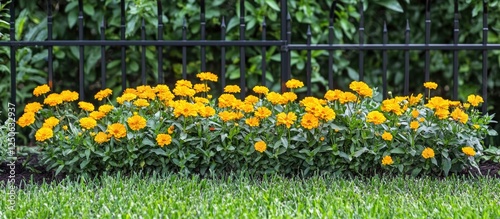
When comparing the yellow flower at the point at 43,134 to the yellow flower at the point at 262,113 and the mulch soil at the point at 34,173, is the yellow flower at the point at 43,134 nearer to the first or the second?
the mulch soil at the point at 34,173

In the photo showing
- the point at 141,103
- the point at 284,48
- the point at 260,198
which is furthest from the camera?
the point at 284,48

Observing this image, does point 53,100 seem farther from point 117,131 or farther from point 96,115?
point 117,131

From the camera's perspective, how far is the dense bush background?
6145 mm

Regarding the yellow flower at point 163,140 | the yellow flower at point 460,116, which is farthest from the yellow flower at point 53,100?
the yellow flower at point 460,116

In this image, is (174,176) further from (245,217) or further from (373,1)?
(373,1)

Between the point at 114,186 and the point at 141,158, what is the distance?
1.44 ft

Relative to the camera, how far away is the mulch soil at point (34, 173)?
4434mm

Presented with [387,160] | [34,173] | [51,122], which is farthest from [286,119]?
[34,173]

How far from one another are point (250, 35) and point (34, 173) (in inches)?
94.4

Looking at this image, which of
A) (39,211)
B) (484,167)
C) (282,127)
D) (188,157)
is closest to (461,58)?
(484,167)

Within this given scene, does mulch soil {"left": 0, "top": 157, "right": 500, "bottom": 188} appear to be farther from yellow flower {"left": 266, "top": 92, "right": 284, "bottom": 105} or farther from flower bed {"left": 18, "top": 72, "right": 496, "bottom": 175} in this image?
yellow flower {"left": 266, "top": 92, "right": 284, "bottom": 105}

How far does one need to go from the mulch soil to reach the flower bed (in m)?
0.10

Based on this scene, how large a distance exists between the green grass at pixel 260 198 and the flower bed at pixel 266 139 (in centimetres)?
14

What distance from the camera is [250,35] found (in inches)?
251
